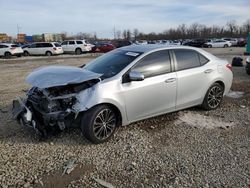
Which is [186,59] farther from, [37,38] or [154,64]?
[37,38]

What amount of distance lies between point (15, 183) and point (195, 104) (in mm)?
3841

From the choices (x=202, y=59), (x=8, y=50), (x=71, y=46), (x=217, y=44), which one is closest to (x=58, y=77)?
(x=202, y=59)

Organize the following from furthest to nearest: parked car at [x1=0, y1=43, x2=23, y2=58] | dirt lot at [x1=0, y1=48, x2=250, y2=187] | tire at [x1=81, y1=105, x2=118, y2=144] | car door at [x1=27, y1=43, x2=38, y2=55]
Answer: car door at [x1=27, y1=43, x2=38, y2=55] → parked car at [x1=0, y1=43, x2=23, y2=58] → tire at [x1=81, y1=105, x2=118, y2=144] → dirt lot at [x1=0, y1=48, x2=250, y2=187]

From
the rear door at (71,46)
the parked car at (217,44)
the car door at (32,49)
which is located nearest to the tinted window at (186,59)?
the car door at (32,49)

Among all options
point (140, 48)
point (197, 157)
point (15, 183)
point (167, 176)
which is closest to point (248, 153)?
point (197, 157)

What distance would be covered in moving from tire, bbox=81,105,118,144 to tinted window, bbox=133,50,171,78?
97 cm

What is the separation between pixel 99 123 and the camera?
4.29m

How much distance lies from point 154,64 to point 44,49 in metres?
26.6

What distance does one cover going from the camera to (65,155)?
402 cm

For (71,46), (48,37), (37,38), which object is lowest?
(71,46)

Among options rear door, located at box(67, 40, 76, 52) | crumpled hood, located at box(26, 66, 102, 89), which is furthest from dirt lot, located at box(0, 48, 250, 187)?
rear door, located at box(67, 40, 76, 52)

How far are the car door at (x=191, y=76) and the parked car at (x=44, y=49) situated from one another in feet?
84.1

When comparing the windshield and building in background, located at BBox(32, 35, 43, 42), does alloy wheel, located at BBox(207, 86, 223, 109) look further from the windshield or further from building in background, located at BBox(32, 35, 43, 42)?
building in background, located at BBox(32, 35, 43, 42)

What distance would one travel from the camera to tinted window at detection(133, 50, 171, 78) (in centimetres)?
477
